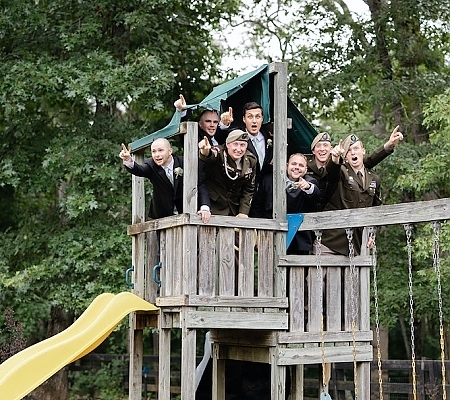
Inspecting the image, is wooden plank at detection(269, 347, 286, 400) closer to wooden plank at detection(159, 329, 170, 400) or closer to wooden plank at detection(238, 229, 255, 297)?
wooden plank at detection(238, 229, 255, 297)

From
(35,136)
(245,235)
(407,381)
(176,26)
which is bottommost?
(407,381)

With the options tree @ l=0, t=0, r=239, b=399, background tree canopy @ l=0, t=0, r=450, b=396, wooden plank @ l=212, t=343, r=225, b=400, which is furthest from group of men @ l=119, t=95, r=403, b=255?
tree @ l=0, t=0, r=239, b=399

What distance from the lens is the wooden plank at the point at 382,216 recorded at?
6867mm

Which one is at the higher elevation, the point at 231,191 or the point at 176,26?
the point at 176,26

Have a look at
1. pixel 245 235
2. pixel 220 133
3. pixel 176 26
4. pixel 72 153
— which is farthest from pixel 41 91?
pixel 245 235

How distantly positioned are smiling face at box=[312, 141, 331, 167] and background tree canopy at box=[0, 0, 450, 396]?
154 inches

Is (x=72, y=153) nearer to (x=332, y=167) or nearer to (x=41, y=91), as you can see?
(x=41, y=91)

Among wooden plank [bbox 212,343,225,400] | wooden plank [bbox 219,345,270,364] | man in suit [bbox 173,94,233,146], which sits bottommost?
wooden plank [bbox 212,343,225,400]

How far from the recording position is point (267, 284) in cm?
792

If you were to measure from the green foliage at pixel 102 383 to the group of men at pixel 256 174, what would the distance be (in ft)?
33.1

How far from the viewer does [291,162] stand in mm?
8203

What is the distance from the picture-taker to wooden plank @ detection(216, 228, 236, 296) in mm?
7646

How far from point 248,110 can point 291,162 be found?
0.60 metres

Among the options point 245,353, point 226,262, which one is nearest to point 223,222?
point 226,262
